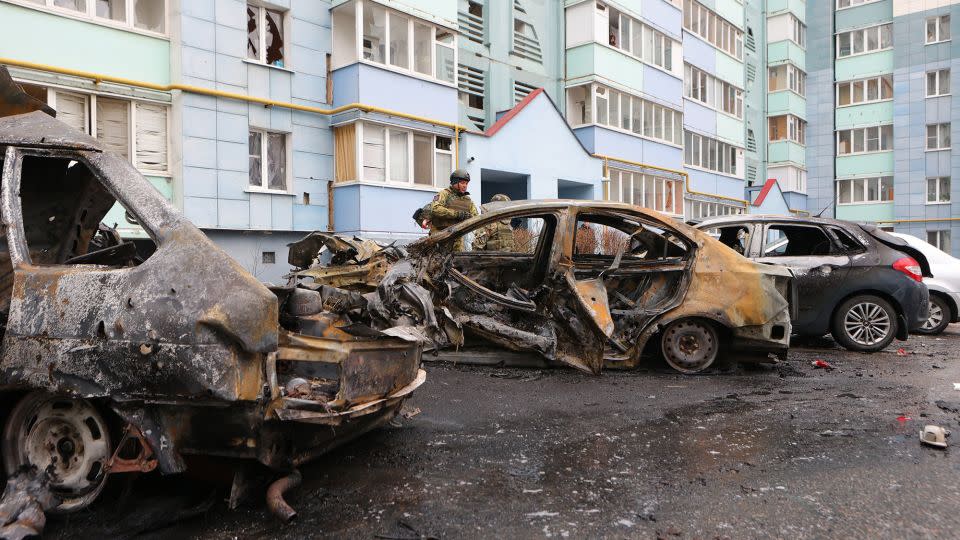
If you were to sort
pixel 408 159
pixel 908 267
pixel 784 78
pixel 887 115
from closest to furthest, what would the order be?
pixel 908 267 → pixel 408 159 → pixel 887 115 → pixel 784 78

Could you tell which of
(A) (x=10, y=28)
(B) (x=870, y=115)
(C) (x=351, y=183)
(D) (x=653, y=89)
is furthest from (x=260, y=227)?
(B) (x=870, y=115)

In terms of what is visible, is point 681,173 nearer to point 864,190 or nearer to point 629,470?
point 864,190

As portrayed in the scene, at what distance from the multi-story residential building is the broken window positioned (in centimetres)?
3479

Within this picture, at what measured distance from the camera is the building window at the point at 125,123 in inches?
529

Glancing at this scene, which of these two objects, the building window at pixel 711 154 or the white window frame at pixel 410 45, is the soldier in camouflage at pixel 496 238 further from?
the building window at pixel 711 154

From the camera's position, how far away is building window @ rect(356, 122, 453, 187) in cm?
1702

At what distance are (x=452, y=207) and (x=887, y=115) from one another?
130 feet

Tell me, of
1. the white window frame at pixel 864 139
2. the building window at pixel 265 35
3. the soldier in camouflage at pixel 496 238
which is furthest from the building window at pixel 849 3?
the soldier in camouflage at pixel 496 238

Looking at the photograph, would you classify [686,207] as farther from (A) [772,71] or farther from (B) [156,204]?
(B) [156,204]

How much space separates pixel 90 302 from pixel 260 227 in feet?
43.3

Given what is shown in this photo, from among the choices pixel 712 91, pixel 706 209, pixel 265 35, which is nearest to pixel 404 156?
pixel 265 35

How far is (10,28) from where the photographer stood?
1241 cm

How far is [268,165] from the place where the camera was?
54.0ft

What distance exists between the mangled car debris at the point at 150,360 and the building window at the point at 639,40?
24.0m
